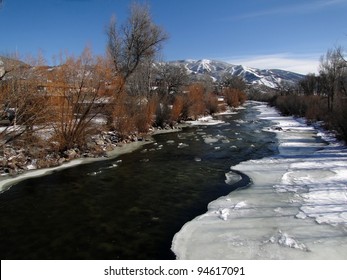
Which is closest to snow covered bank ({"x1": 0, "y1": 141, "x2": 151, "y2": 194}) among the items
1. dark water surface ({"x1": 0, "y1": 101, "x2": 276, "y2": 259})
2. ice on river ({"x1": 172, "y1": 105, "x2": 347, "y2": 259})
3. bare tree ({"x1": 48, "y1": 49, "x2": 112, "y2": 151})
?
dark water surface ({"x1": 0, "y1": 101, "x2": 276, "y2": 259})

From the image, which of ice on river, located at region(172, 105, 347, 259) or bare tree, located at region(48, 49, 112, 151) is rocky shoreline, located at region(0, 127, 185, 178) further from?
ice on river, located at region(172, 105, 347, 259)

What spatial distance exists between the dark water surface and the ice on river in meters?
0.57

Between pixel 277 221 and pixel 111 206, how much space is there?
4.80 m

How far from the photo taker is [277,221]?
785 centimetres

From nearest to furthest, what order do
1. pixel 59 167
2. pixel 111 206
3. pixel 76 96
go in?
pixel 111 206 < pixel 59 167 < pixel 76 96

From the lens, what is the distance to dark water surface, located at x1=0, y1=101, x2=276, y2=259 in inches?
275

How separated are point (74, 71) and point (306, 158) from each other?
42.5ft

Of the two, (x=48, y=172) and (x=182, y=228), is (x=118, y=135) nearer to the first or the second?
(x=48, y=172)

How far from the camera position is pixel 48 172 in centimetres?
1380

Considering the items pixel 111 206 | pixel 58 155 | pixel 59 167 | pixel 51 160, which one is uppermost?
pixel 58 155

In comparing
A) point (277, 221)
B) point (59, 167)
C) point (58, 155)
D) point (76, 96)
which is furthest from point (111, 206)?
point (76, 96)

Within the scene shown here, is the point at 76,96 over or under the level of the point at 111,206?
over

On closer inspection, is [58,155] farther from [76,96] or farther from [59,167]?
[76,96]

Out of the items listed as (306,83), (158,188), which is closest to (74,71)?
(158,188)
